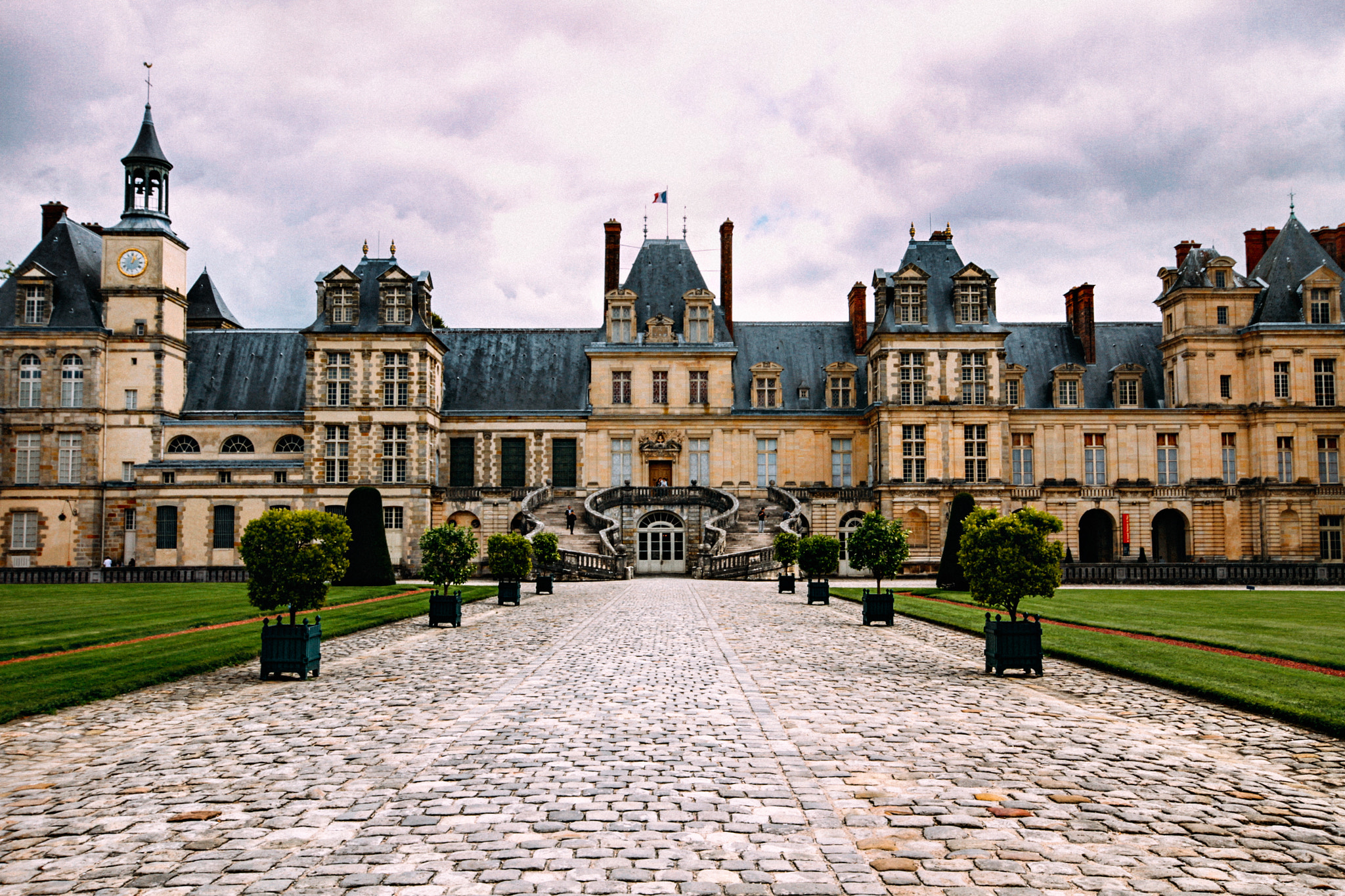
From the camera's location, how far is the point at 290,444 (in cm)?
4862

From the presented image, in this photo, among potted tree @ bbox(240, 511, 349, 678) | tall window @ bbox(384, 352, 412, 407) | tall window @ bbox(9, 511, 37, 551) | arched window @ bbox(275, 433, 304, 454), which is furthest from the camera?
arched window @ bbox(275, 433, 304, 454)

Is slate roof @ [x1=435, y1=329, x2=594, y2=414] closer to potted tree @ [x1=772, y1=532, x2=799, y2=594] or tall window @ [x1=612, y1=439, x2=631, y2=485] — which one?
tall window @ [x1=612, y1=439, x2=631, y2=485]

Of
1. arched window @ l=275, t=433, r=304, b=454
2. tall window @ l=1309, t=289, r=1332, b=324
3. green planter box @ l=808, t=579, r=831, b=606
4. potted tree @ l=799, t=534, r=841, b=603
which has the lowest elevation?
green planter box @ l=808, t=579, r=831, b=606

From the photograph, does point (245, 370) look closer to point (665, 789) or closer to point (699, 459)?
point (699, 459)

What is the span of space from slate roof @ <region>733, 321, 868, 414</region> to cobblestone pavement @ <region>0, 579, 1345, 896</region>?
125ft

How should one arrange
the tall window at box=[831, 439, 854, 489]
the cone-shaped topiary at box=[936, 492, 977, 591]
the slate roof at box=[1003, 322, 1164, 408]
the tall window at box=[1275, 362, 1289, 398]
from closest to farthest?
the cone-shaped topiary at box=[936, 492, 977, 591] < the tall window at box=[1275, 362, 1289, 398] < the tall window at box=[831, 439, 854, 489] < the slate roof at box=[1003, 322, 1164, 408]

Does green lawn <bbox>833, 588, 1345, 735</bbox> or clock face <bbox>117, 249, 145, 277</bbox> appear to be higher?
clock face <bbox>117, 249, 145, 277</bbox>

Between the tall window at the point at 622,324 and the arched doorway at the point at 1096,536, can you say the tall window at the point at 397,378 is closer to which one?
the tall window at the point at 622,324

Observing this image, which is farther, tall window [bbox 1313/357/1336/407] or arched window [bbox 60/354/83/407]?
tall window [bbox 1313/357/1336/407]

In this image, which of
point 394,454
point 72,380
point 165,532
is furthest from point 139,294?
point 394,454

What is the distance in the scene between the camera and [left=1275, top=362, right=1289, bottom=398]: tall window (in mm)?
47500

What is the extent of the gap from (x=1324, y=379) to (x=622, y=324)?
114 ft

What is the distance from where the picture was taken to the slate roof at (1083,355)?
50.5 meters

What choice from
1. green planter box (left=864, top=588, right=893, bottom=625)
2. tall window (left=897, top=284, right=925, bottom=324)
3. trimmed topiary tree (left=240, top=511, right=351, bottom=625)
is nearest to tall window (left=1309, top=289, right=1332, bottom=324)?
Answer: tall window (left=897, top=284, right=925, bottom=324)
